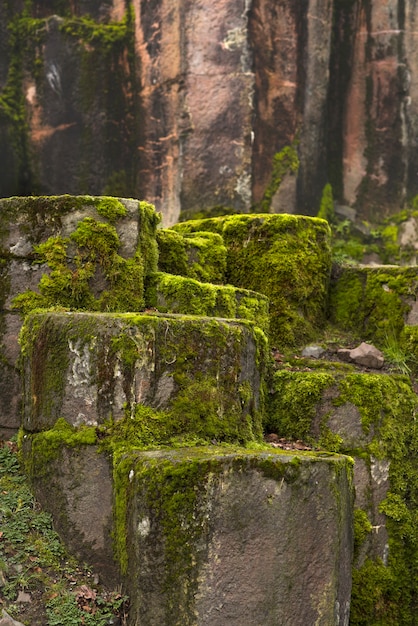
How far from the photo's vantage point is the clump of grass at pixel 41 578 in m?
4.43

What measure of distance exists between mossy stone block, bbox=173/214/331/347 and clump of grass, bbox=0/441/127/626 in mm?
3132

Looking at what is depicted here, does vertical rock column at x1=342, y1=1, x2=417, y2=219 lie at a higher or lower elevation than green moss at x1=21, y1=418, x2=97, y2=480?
higher

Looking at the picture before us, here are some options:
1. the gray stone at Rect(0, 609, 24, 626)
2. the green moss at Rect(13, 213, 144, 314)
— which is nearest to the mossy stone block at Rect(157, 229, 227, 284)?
the green moss at Rect(13, 213, 144, 314)

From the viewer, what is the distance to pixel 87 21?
473 inches

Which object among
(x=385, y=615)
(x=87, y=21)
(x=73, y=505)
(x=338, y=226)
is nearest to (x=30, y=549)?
(x=73, y=505)

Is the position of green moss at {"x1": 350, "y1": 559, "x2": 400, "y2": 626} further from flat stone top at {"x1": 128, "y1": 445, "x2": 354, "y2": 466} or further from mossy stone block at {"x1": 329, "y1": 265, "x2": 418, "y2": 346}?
mossy stone block at {"x1": 329, "y1": 265, "x2": 418, "y2": 346}

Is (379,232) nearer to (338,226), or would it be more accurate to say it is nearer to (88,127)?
(338,226)

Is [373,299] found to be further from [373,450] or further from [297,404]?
[373,450]

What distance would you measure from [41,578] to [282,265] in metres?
3.95

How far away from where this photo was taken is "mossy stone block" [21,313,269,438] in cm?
488

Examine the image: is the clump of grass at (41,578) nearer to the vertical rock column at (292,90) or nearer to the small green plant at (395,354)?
the small green plant at (395,354)

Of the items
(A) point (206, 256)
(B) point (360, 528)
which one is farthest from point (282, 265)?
(B) point (360, 528)

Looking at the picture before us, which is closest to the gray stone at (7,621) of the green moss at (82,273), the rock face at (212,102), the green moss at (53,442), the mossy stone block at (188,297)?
the green moss at (53,442)

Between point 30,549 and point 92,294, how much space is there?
183cm
